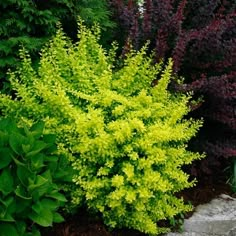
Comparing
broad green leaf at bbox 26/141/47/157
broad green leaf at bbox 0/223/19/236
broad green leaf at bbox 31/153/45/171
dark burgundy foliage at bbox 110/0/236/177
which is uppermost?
dark burgundy foliage at bbox 110/0/236/177

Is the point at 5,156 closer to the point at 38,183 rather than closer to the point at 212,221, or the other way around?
the point at 38,183

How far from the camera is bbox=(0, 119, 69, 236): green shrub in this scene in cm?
297

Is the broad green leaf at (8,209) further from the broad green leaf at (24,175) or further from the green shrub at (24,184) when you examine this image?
the broad green leaf at (24,175)

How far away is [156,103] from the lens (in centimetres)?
372

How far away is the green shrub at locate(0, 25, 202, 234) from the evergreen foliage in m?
0.24

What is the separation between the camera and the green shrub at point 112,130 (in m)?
3.45

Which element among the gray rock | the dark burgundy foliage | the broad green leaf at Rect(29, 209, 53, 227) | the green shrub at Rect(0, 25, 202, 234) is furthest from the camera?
the dark burgundy foliage

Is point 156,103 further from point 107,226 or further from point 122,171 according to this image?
point 107,226

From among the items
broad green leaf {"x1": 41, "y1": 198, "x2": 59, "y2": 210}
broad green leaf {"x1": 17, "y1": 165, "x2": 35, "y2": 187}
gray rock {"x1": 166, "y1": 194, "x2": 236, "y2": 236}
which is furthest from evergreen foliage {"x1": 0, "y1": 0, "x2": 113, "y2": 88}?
gray rock {"x1": 166, "y1": 194, "x2": 236, "y2": 236}

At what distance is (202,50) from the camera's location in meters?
4.25

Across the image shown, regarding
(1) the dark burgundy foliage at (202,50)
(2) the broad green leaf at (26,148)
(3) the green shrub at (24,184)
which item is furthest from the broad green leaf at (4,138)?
(1) the dark burgundy foliage at (202,50)

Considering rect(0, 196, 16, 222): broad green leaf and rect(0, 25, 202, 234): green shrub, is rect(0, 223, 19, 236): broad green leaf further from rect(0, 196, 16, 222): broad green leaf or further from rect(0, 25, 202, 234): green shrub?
rect(0, 25, 202, 234): green shrub

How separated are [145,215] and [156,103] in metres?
0.80

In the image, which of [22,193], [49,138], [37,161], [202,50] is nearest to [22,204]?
[22,193]
